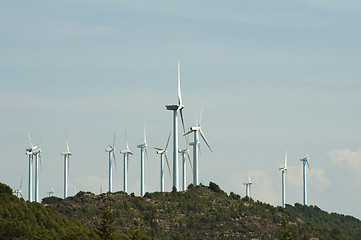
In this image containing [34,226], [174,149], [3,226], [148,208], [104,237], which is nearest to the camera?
[104,237]

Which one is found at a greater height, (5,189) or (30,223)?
(5,189)

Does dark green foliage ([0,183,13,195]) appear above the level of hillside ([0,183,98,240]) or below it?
above

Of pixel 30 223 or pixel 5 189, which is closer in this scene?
pixel 30 223

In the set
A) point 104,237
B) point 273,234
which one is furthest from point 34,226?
point 273,234

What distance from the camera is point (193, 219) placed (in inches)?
7628

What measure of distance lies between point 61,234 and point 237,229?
70.4 meters

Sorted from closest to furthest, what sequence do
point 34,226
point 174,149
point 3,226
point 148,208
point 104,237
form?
1. point 104,237
2. point 3,226
3. point 34,226
4. point 174,149
5. point 148,208

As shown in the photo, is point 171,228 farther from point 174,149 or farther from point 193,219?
point 174,149

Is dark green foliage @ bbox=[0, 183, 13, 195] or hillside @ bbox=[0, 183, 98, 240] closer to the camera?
hillside @ bbox=[0, 183, 98, 240]

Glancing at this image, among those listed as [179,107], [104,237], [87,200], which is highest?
[179,107]

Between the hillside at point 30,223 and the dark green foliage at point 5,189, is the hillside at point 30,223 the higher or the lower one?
the lower one

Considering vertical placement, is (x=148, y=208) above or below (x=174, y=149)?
below

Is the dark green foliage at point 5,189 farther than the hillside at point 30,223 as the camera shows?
Yes

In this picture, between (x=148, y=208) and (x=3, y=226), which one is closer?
(x=3, y=226)
